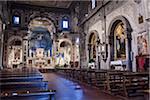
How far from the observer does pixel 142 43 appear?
9.81m

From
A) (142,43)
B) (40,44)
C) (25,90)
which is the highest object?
(40,44)

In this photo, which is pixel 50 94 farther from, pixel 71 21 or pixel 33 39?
pixel 33 39

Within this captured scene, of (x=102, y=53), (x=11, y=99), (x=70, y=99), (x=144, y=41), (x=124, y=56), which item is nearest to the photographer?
(x=11, y=99)

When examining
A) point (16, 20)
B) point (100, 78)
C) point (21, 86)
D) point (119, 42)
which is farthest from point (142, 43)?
point (16, 20)

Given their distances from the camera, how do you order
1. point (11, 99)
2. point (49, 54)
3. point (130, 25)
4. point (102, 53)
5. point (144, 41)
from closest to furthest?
1. point (11, 99)
2. point (144, 41)
3. point (130, 25)
4. point (102, 53)
5. point (49, 54)

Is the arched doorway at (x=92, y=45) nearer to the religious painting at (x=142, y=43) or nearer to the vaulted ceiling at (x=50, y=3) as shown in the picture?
the vaulted ceiling at (x=50, y=3)

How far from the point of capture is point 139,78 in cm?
615

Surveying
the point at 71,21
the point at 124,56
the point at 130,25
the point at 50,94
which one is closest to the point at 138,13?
the point at 130,25

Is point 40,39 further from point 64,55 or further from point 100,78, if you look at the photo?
point 100,78

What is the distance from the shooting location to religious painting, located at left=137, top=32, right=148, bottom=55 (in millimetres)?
9477

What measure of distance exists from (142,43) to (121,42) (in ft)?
9.26

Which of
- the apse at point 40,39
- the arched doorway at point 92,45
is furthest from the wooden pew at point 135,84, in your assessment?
the apse at point 40,39

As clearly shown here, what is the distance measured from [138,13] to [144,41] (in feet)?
5.72

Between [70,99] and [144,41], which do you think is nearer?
[70,99]
